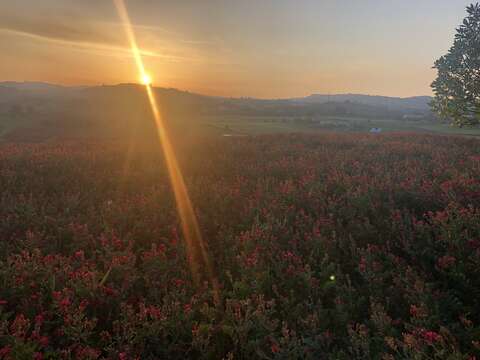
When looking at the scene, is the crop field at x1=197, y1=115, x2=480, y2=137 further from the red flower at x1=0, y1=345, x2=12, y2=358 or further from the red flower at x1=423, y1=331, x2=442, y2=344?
the red flower at x1=423, y1=331, x2=442, y2=344

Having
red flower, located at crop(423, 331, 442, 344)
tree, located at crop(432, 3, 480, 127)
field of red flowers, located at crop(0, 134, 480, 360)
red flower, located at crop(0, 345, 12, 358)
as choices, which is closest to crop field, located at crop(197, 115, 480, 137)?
tree, located at crop(432, 3, 480, 127)

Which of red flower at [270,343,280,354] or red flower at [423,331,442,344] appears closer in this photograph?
red flower at [423,331,442,344]

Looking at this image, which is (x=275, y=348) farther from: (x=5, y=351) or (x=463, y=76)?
(x=463, y=76)

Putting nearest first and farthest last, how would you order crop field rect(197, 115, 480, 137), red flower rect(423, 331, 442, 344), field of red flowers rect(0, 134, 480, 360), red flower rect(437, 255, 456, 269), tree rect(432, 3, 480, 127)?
red flower rect(423, 331, 442, 344), field of red flowers rect(0, 134, 480, 360), red flower rect(437, 255, 456, 269), tree rect(432, 3, 480, 127), crop field rect(197, 115, 480, 137)

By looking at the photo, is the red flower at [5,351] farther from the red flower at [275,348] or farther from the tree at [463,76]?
the tree at [463,76]

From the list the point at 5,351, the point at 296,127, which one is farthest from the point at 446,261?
the point at 296,127

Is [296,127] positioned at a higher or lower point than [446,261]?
lower
